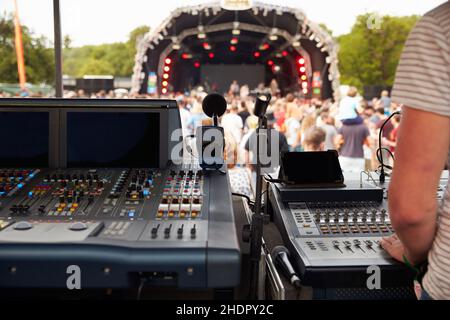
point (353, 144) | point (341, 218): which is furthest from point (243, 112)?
point (341, 218)

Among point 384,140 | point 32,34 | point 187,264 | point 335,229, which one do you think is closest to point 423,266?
point 335,229

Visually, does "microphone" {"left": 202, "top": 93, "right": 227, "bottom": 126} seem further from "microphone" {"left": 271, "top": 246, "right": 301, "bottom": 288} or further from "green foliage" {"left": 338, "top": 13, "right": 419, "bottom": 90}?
"green foliage" {"left": 338, "top": 13, "right": 419, "bottom": 90}

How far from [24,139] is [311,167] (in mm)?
1035

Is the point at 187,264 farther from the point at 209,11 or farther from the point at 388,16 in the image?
the point at 388,16

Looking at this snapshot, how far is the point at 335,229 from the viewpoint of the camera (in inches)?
59.2

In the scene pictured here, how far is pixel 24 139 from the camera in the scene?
1736 mm

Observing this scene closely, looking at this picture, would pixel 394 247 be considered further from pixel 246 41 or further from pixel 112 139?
pixel 246 41

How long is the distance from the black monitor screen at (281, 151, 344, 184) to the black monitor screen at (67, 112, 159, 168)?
0.48 meters

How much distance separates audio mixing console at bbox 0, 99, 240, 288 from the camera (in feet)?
3.57

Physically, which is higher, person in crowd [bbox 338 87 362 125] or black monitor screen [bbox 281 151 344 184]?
person in crowd [bbox 338 87 362 125]

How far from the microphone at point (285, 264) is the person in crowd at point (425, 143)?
0.35 m

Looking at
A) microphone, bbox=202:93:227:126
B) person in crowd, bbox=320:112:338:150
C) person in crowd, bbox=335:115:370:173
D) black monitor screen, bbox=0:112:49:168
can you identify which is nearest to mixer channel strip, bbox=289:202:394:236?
microphone, bbox=202:93:227:126

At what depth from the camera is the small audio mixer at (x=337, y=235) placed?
1292 mm

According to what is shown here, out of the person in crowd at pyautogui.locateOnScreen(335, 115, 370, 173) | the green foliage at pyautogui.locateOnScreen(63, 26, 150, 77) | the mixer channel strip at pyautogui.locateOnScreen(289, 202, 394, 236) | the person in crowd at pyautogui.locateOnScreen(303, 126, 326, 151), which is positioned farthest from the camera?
the green foliage at pyautogui.locateOnScreen(63, 26, 150, 77)
